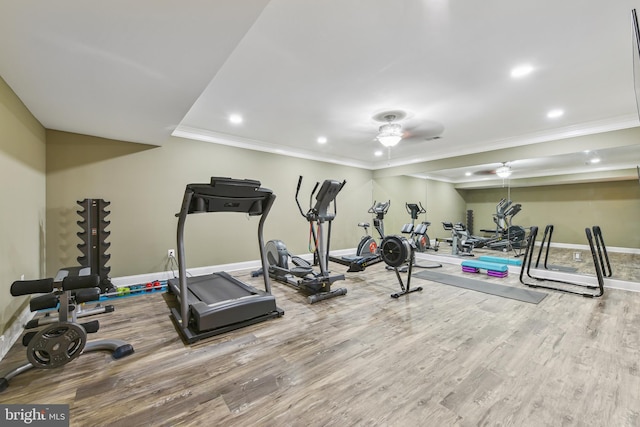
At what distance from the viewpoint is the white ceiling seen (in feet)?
5.40

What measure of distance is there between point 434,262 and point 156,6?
6178 millimetres

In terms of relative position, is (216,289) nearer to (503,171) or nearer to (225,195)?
(225,195)

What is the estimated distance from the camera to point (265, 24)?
6.57 feet

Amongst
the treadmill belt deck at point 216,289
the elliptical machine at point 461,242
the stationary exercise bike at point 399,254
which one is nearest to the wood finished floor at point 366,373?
the treadmill belt deck at point 216,289

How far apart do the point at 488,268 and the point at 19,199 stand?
21.5ft

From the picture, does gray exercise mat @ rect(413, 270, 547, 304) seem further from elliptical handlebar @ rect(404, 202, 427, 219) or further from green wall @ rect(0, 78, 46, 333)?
green wall @ rect(0, 78, 46, 333)

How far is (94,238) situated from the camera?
11.1ft

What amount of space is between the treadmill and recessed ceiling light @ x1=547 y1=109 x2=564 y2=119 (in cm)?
418

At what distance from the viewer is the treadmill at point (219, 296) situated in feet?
7.93

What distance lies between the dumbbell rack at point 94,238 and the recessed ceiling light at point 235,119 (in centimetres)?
211

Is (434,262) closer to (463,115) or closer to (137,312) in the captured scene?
(463,115)

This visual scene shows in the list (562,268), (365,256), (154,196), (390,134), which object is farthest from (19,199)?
(562,268)

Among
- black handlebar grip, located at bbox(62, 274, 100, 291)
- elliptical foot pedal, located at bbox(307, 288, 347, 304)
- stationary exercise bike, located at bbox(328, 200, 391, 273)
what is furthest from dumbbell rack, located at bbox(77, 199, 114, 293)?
stationary exercise bike, located at bbox(328, 200, 391, 273)

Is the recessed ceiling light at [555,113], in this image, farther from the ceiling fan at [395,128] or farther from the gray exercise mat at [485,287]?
the gray exercise mat at [485,287]
